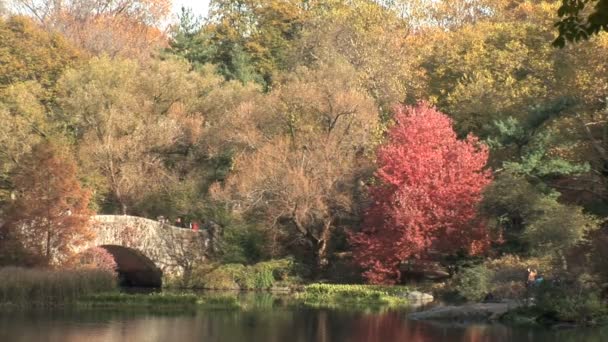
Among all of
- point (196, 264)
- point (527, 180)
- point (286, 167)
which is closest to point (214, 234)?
point (196, 264)

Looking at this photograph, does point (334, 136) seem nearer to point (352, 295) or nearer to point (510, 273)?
point (352, 295)

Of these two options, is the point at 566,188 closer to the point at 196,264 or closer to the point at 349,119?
the point at 349,119

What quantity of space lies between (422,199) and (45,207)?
12.7 meters

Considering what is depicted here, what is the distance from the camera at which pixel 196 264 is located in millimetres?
38594

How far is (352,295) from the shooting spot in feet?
111

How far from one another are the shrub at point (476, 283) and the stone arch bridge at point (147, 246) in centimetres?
1188

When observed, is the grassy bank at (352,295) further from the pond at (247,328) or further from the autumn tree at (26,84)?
the autumn tree at (26,84)

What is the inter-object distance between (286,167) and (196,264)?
5234 mm

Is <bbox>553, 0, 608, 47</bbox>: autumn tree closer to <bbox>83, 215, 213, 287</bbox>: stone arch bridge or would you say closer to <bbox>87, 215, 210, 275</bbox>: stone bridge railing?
<bbox>87, 215, 210, 275</bbox>: stone bridge railing

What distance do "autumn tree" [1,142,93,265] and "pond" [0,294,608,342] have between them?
4328mm

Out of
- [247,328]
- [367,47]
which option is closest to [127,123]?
[367,47]

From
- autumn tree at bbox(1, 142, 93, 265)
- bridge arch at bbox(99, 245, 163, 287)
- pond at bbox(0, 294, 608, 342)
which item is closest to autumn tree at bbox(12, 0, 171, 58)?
bridge arch at bbox(99, 245, 163, 287)

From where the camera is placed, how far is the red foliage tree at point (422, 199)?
34719mm

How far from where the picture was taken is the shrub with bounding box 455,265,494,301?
30.3 m
